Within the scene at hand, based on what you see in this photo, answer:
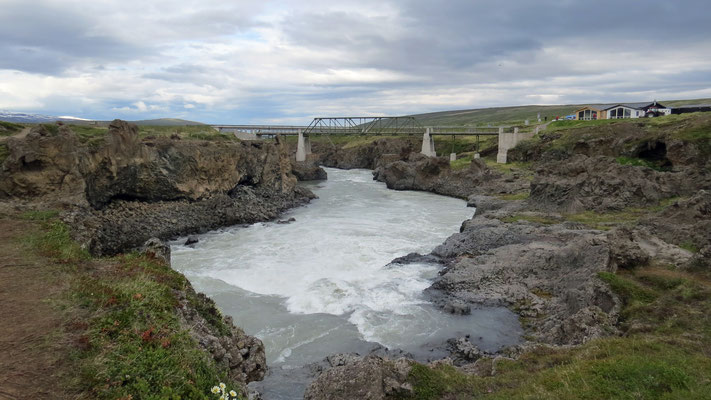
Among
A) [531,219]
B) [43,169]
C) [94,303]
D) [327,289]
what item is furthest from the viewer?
[531,219]

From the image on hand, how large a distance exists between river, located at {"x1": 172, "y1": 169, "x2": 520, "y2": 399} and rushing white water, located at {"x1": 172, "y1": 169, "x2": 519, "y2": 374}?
0.18 ft

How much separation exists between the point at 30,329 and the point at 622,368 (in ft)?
41.7

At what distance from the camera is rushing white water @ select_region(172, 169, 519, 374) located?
1703cm

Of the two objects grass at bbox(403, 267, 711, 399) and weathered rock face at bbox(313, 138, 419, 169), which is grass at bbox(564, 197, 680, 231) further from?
weathered rock face at bbox(313, 138, 419, 169)

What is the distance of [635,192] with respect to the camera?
35.1 meters

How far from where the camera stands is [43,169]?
29.1 metres

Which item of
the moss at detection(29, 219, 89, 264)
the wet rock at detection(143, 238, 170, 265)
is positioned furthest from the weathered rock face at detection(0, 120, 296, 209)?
the wet rock at detection(143, 238, 170, 265)

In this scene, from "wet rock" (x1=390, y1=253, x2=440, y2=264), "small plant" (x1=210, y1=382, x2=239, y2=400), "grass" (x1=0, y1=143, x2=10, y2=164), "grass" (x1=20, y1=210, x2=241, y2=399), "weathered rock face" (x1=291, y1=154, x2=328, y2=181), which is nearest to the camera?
"small plant" (x1=210, y1=382, x2=239, y2=400)

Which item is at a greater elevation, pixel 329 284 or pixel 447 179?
pixel 447 179

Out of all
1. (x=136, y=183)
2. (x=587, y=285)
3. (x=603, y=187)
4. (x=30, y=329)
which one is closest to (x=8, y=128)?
(x=136, y=183)

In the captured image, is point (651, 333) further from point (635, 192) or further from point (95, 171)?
point (95, 171)

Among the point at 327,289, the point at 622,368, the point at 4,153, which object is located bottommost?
the point at 327,289

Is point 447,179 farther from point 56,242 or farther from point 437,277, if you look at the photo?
point 56,242

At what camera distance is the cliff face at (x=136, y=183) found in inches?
1121
